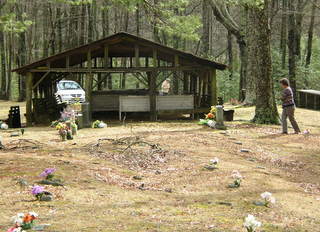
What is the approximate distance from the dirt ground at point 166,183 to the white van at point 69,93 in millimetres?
11298

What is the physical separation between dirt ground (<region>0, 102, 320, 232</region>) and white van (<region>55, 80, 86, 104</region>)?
11.3m

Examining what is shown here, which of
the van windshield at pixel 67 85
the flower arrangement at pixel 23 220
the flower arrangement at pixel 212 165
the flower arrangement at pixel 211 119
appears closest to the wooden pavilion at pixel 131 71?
the van windshield at pixel 67 85

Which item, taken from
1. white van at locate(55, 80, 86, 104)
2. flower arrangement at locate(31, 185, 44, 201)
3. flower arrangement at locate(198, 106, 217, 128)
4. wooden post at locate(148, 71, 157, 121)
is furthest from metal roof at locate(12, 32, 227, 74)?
flower arrangement at locate(31, 185, 44, 201)

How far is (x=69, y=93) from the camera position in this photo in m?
25.6

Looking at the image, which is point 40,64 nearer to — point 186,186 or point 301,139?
point 301,139

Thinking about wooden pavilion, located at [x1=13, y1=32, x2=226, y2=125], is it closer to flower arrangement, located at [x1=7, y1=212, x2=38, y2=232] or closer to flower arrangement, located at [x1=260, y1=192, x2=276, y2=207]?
flower arrangement, located at [x1=260, y1=192, x2=276, y2=207]

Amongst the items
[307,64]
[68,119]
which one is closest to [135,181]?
[68,119]

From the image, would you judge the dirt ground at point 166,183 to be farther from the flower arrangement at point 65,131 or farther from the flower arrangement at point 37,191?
the flower arrangement at point 65,131

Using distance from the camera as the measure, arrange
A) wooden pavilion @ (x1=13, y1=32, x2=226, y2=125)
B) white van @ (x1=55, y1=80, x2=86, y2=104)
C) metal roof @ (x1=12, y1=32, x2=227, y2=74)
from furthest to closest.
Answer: white van @ (x1=55, y1=80, x2=86, y2=104) → wooden pavilion @ (x1=13, y1=32, x2=226, y2=125) → metal roof @ (x1=12, y1=32, x2=227, y2=74)

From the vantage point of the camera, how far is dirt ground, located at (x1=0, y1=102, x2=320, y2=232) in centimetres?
576

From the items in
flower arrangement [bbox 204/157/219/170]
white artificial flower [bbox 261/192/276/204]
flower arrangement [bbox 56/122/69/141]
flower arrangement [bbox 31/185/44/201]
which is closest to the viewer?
flower arrangement [bbox 31/185/44/201]

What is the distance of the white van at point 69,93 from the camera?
82.2 feet

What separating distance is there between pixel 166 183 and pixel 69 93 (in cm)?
1836

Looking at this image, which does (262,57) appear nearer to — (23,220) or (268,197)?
(268,197)
